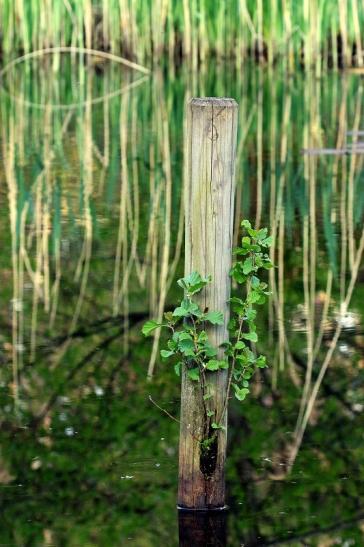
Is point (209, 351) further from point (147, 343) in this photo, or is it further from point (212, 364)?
point (147, 343)

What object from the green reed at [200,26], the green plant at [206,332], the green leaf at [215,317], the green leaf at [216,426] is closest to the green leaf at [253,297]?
the green plant at [206,332]

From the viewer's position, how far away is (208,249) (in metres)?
3.41

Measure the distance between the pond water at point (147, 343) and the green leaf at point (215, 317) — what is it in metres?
0.56

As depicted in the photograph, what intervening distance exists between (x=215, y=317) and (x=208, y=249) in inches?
6.7

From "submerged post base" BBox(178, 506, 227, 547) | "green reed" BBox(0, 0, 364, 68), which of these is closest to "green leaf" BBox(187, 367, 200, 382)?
"submerged post base" BBox(178, 506, 227, 547)

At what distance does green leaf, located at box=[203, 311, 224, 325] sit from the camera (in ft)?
11.2

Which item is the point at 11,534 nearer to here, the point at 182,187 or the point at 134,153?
the point at 182,187

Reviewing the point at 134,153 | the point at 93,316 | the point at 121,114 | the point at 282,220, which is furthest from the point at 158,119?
the point at 93,316

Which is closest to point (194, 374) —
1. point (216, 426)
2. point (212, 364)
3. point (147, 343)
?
point (212, 364)

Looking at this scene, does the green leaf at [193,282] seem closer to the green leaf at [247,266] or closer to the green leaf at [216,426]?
the green leaf at [247,266]

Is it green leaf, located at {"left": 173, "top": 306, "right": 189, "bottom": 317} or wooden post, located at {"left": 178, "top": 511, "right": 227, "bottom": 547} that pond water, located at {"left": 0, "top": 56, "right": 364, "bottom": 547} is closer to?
wooden post, located at {"left": 178, "top": 511, "right": 227, "bottom": 547}

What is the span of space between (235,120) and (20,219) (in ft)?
13.6

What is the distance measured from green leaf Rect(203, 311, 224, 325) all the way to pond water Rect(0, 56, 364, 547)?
21.9 inches

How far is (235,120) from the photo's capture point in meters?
3.37
